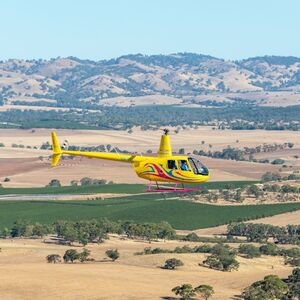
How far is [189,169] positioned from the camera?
66.6m

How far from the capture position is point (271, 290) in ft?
283

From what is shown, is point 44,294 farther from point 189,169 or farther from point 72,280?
point 189,169

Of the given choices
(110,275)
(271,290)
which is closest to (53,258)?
(110,275)

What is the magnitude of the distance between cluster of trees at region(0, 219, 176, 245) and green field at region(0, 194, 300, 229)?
846cm

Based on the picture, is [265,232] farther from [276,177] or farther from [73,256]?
[276,177]

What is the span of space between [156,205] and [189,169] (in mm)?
88761

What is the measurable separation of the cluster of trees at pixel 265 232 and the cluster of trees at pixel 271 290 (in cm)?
3874

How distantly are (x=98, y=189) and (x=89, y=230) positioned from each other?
5355 centimetres

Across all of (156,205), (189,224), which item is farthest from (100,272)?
(156,205)

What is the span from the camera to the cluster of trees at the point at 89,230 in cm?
12244

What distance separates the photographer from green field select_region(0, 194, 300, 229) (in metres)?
143

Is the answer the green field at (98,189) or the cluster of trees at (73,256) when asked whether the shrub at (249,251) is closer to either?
the cluster of trees at (73,256)

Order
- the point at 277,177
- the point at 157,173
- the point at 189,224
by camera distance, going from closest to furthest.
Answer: the point at 157,173 → the point at 189,224 → the point at 277,177

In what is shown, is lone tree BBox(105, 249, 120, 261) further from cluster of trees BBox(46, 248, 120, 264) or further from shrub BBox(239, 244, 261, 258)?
shrub BBox(239, 244, 261, 258)
